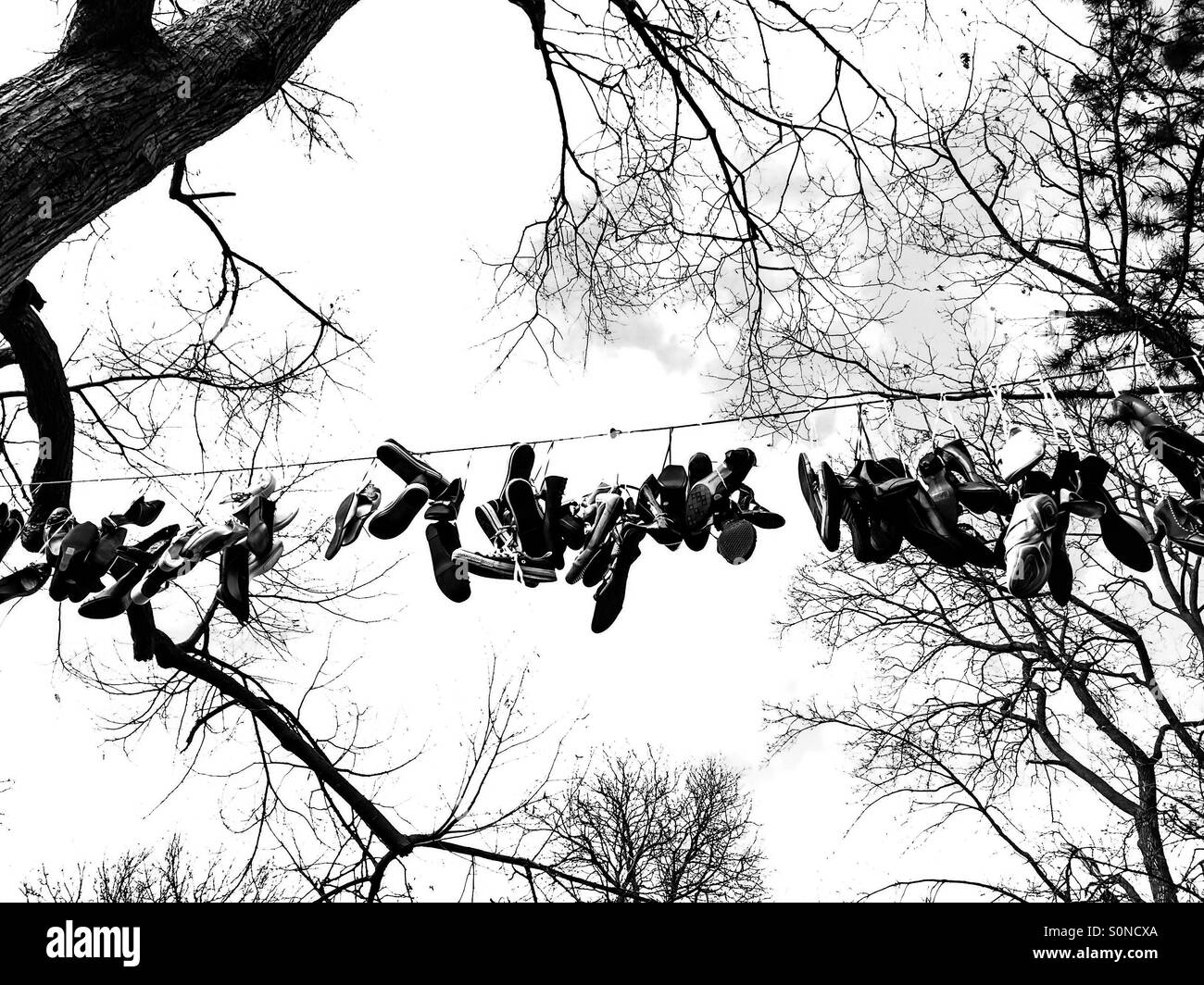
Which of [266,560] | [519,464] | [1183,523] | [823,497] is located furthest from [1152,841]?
[266,560]

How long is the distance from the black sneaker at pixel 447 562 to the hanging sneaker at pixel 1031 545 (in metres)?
1.67

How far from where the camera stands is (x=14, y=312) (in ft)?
15.4

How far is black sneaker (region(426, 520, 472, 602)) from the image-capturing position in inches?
135

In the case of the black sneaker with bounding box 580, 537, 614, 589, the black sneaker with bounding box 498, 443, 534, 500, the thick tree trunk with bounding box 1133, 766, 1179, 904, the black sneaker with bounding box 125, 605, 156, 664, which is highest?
the black sneaker with bounding box 498, 443, 534, 500

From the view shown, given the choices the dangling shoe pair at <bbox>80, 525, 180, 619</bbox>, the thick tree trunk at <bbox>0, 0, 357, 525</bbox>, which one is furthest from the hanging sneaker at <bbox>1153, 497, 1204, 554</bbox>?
the thick tree trunk at <bbox>0, 0, 357, 525</bbox>

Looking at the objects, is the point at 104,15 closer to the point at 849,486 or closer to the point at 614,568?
the point at 614,568

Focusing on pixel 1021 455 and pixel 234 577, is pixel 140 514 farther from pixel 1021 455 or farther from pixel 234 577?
pixel 1021 455

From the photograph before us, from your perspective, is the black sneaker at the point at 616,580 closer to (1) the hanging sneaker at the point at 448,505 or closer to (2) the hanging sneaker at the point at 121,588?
(1) the hanging sneaker at the point at 448,505

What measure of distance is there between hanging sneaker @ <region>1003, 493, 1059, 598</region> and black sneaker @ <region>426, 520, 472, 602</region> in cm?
167

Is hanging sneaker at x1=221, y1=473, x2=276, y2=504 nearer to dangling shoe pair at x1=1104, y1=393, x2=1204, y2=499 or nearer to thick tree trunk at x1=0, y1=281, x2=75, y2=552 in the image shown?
thick tree trunk at x1=0, y1=281, x2=75, y2=552

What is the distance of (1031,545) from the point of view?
299cm

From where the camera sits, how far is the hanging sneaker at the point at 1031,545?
2.96 metres

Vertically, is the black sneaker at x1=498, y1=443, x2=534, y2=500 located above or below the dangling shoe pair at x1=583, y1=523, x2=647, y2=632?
above
